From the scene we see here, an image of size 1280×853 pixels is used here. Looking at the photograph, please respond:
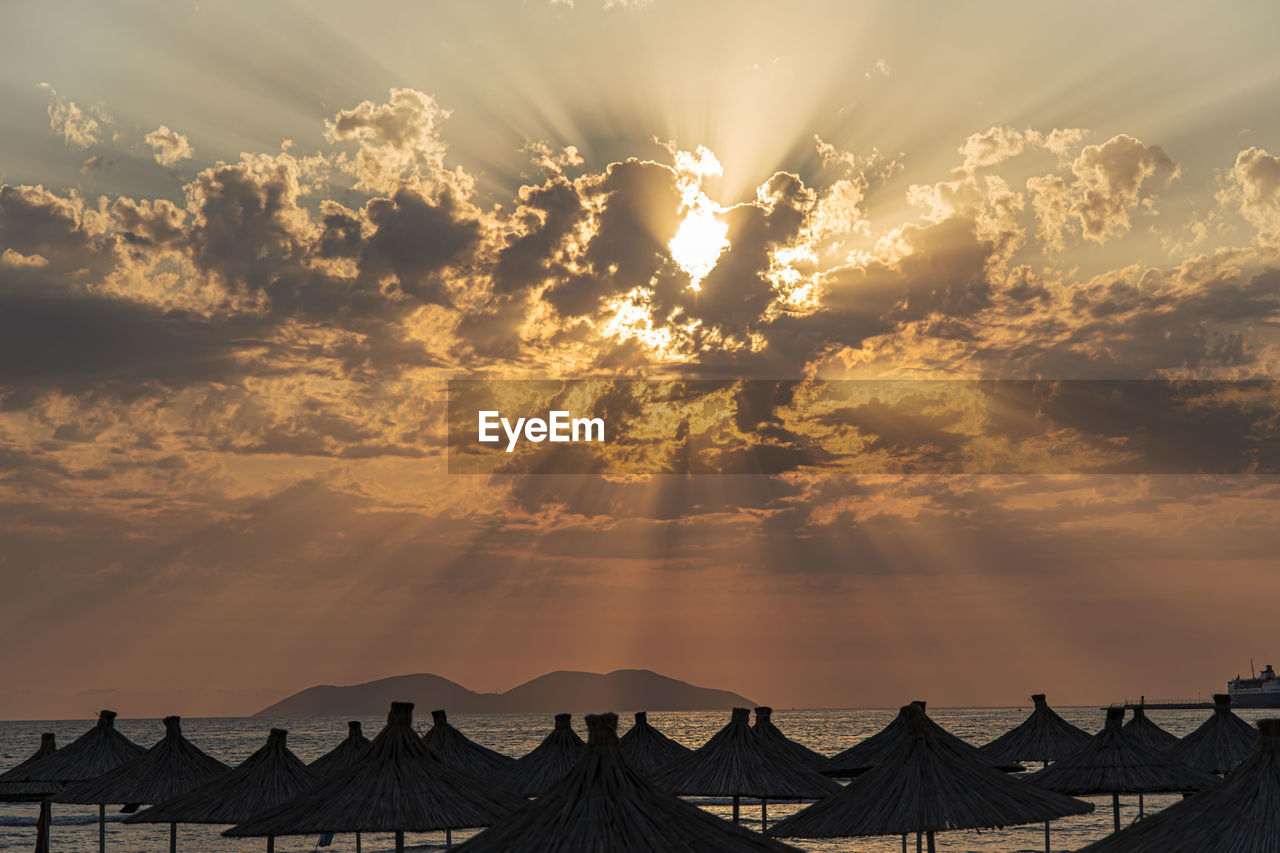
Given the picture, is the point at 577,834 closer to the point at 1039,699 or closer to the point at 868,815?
the point at 868,815

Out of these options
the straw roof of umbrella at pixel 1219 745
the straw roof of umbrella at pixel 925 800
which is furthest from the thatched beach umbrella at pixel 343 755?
the straw roof of umbrella at pixel 1219 745

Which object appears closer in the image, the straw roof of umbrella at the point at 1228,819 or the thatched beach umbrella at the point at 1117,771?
the straw roof of umbrella at the point at 1228,819

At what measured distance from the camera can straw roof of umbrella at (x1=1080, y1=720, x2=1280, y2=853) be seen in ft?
32.7

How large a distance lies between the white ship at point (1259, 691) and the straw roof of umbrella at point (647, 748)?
162492 mm

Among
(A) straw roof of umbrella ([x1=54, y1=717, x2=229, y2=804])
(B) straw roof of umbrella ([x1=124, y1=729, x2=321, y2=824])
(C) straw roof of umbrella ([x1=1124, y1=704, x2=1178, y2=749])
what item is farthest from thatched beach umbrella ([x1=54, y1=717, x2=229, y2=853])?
(C) straw roof of umbrella ([x1=1124, y1=704, x2=1178, y2=749])

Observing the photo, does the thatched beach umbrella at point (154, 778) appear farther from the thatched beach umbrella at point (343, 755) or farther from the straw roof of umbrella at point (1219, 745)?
the straw roof of umbrella at point (1219, 745)

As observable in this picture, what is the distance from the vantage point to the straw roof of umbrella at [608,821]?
10.5m

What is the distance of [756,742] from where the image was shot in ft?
80.8

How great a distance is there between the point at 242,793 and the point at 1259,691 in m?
183


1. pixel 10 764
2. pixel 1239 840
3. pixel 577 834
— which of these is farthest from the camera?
pixel 10 764

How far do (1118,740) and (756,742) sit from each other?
7291 millimetres

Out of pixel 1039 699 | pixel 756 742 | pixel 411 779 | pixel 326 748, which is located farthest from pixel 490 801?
pixel 326 748

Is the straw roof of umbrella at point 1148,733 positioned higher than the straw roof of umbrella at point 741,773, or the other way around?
the straw roof of umbrella at point 1148,733

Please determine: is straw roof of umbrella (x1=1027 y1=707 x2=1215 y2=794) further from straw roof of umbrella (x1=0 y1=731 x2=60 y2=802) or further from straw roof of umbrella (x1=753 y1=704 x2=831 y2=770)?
straw roof of umbrella (x1=0 y1=731 x2=60 y2=802)
